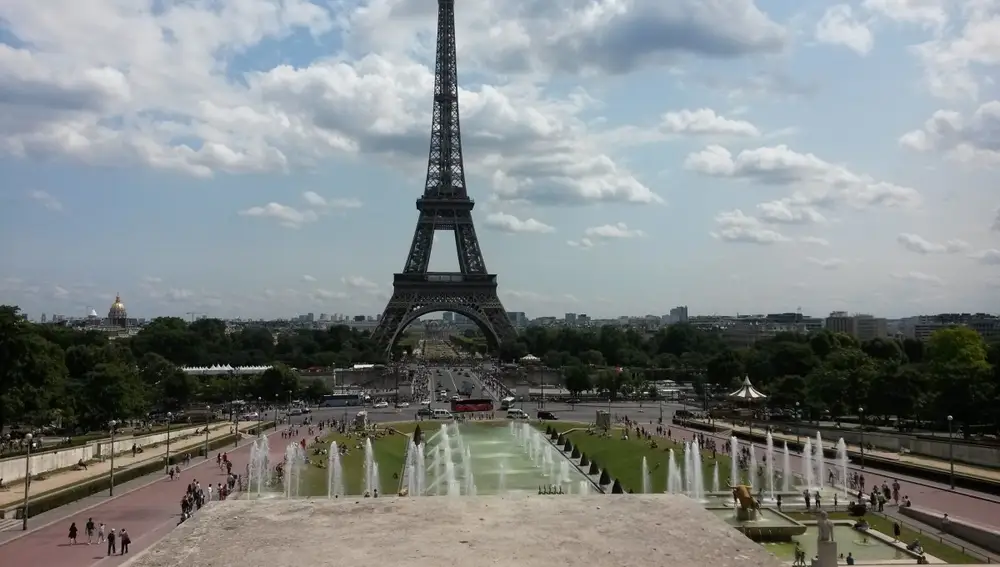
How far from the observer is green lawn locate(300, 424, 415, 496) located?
3266 cm

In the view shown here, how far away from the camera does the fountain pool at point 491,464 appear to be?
104 ft

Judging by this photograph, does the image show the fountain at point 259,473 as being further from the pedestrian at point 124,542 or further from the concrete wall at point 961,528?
the concrete wall at point 961,528

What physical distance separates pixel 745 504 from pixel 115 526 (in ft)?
62.6

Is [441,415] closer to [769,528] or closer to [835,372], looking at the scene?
[835,372]

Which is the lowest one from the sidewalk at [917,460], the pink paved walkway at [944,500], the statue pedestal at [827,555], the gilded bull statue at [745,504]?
the pink paved walkway at [944,500]

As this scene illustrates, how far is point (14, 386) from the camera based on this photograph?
135ft

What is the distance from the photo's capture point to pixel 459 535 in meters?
11.1

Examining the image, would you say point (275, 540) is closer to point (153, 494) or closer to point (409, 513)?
point (409, 513)

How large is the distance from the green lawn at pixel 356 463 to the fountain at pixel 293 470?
0.31 m

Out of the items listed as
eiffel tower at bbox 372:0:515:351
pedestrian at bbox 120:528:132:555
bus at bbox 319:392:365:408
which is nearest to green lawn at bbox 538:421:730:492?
pedestrian at bbox 120:528:132:555

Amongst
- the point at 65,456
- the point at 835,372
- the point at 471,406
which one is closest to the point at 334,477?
the point at 65,456

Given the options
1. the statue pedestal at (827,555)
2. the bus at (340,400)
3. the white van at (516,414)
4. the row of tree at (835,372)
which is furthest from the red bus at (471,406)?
the statue pedestal at (827,555)

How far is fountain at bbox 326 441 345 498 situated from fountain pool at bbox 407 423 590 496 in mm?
2806

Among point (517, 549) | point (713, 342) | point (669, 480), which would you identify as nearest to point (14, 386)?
point (669, 480)
